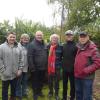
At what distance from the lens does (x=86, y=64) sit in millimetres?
7047

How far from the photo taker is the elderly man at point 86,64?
695cm

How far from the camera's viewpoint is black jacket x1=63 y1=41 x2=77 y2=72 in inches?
317

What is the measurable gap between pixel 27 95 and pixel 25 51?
4.86 ft

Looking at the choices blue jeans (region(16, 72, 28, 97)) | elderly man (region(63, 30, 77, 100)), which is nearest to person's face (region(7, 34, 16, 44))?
elderly man (region(63, 30, 77, 100))

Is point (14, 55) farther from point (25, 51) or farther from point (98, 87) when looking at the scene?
point (98, 87)

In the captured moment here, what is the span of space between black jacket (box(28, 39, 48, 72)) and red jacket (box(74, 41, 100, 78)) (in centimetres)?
135

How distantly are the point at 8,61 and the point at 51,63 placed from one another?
150cm

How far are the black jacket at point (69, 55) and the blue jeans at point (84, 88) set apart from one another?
29.7 inches

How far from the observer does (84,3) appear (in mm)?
18438

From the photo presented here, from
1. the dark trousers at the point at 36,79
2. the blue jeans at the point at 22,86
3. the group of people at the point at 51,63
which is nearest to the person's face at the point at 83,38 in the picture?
the group of people at the point at 51,63

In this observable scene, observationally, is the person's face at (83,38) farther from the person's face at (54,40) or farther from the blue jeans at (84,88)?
the person's face at (54,40)

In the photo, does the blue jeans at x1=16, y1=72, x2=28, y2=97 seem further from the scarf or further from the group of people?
the scarf

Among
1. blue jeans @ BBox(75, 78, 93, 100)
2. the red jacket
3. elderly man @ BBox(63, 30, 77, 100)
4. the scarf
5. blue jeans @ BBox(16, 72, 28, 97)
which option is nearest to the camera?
the red jacket

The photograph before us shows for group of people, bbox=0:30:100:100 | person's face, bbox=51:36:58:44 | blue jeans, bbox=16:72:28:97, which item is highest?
person's face, bbox=51:36:58:44
